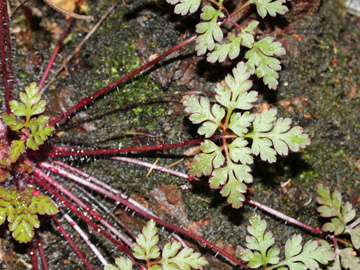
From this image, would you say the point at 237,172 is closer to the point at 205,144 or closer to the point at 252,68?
the point at 205,144

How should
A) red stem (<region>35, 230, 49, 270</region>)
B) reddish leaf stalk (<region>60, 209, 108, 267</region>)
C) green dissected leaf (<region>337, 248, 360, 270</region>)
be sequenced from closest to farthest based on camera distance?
green dissected leaf (<region>337, 248, 360, 270</region>) → red stem (<region>35, 230, 49, 270</region>) → reddish leaf stalk (<region>60, 209, 108, 267</region>)

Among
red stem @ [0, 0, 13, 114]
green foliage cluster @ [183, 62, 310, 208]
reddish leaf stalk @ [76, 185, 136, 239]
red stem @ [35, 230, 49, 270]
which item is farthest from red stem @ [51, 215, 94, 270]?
green foliage cluster @ [183, 62, 310, 208]

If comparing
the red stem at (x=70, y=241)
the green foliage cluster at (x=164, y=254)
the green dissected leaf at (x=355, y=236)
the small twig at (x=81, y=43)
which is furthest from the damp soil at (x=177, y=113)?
the green foliage cluster at (x=164, y=254)

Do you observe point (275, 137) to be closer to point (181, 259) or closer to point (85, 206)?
point (181, 259)

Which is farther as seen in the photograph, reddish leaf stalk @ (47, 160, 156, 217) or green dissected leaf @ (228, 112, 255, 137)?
reddish leaf stalk @ (47, 160, 156, 217)

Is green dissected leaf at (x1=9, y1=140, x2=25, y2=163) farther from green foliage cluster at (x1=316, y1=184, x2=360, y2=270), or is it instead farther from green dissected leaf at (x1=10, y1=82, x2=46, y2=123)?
green foliage cluster at (x1=316, y1=184, x2=360, y2=270)

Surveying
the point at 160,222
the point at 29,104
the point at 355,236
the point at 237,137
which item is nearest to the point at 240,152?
the point at 237,137

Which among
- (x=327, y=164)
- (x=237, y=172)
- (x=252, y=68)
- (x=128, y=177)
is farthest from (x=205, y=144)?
(x=327, y=164)

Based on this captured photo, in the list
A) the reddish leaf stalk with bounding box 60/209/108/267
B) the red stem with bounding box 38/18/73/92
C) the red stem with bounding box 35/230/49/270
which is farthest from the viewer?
the red stem with bounding box 38/18/73/92
